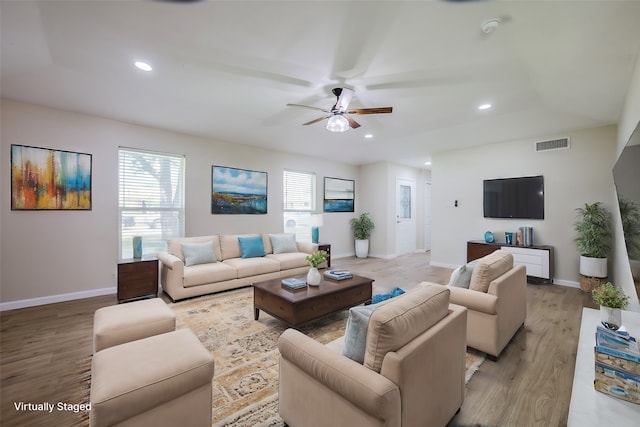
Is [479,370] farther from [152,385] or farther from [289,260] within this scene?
[289,260]

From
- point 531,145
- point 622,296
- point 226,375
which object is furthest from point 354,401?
point 531,145

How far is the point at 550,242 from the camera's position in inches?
182

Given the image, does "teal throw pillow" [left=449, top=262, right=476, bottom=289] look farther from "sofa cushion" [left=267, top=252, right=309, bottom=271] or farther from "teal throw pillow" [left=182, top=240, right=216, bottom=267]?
"teal throw pillow" [left=182, top=240, right=216, bottom=267]

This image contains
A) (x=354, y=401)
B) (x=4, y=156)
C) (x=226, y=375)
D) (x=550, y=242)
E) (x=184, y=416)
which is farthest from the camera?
(x=550, y=242)

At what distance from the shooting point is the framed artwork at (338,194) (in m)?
6.86

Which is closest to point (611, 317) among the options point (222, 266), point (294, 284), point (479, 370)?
point (479, 370)

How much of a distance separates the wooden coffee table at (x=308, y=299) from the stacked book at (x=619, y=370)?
2.00 m

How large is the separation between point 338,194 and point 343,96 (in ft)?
14.1

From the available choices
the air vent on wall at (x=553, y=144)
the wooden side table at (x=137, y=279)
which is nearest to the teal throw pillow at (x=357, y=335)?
the wooden side table at (x=137, y=279)

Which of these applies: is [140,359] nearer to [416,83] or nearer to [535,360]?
[535,360]

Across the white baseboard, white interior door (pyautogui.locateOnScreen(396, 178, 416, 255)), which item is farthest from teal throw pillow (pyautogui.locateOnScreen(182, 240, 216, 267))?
white interior door (pyautogui.locateOnScreen(396, 178, 416, 255))

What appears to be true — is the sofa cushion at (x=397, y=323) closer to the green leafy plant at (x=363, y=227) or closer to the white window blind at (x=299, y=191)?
the white window blind at (x=299, y=191)

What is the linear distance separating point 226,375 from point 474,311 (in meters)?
2.07

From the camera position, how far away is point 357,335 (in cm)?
135
